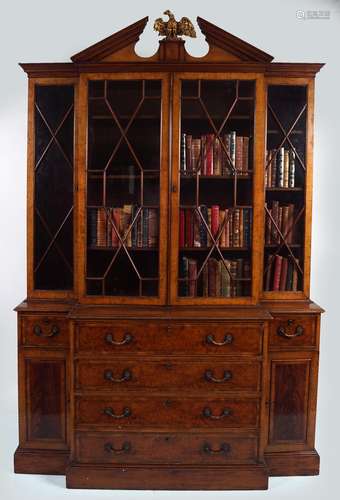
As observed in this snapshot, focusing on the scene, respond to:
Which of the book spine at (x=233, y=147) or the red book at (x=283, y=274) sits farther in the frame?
the red book at (x=283, y=274)

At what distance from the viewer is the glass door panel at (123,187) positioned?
8.88 ft

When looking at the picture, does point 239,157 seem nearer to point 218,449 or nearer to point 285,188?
point 285,188

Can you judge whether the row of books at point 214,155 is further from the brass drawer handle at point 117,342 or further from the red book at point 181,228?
the brass drawer handle at point 117,342

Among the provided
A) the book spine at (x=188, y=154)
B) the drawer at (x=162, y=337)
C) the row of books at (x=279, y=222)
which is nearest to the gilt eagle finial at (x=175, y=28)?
the book spine at (x=188, y=154)

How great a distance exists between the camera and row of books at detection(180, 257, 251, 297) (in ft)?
9.11

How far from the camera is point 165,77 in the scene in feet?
8.79

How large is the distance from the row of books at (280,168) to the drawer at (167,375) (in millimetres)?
916

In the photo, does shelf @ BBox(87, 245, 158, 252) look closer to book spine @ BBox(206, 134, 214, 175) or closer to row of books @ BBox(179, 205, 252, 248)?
row of books @ BBox(179, 205, 252, 248)

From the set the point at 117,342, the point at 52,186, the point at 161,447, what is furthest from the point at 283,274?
the point at 52,186

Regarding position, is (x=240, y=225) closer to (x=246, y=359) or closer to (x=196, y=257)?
(x=196, y=257)

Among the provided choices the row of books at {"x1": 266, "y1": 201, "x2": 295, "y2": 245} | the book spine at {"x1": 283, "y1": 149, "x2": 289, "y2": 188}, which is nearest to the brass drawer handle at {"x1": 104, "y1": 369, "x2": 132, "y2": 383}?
the row of books at {"x1": 266, "y1": 201, "x2": 295, "y2": 245}

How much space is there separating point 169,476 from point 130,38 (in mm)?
2103

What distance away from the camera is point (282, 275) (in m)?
2.94

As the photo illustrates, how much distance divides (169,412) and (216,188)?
1.11m
